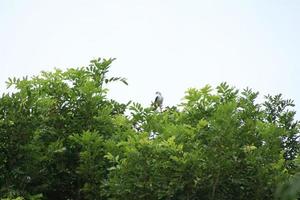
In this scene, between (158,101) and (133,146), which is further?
(158,101)

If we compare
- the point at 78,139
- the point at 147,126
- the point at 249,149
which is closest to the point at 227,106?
the point at 249,149

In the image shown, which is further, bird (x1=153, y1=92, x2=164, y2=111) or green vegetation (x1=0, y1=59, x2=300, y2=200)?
bird (x1=153, y1=92, x2=164, y2=111)

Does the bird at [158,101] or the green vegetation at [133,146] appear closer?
the green vegetation at [133,146]

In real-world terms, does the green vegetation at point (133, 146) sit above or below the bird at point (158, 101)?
below

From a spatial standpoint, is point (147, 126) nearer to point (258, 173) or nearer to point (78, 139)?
point (78, 139)

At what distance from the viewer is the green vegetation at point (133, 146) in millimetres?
5133

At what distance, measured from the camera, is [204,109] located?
20.3 feet

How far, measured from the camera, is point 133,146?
521 centimetres

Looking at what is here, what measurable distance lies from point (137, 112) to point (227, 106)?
140cm

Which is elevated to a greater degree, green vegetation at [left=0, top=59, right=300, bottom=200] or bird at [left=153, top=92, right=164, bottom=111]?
bird at [left=153, top=92, right=164, bottom=111]

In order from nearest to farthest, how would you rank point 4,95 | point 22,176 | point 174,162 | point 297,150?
point 174,162, point 22,176, point 4,95, point 297,150

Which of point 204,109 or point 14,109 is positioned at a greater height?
point 204,109

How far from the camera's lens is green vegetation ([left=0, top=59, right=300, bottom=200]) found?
5.13m

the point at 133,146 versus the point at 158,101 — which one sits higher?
the point at 158,101
